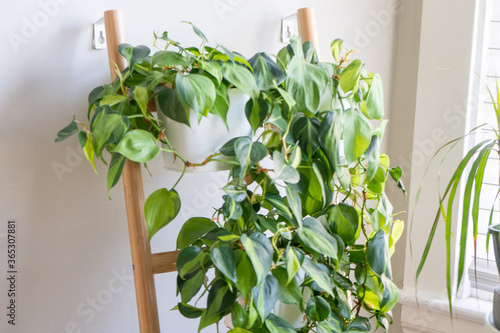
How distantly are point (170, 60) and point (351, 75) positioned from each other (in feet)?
1.07

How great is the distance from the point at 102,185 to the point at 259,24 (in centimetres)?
56

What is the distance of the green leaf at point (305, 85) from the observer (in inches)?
37.1

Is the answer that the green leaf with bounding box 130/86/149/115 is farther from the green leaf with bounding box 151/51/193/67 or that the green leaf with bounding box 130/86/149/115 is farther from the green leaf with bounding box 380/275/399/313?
the green leaf with bounding box 380/275/399/313

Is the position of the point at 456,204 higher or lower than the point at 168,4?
lower

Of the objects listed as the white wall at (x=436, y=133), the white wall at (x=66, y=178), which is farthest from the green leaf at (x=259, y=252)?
the white wall at (x=436, y=133)

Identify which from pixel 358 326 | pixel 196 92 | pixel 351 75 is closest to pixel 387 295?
pixel 358 326

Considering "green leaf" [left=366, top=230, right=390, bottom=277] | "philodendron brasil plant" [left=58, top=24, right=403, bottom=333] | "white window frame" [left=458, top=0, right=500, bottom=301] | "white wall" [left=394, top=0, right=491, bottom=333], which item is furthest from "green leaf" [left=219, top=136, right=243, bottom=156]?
"white window frame" [left=458, top=0, right=500, bottom=301]

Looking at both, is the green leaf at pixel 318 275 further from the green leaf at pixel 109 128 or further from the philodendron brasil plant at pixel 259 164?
the green leaf at pixel 109 128

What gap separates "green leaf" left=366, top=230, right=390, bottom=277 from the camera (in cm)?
104

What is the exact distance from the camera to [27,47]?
111 cm

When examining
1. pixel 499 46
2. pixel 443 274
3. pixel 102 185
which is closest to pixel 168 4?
pixel 102 185

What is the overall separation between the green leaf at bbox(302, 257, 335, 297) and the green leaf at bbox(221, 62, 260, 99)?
0.30 meters

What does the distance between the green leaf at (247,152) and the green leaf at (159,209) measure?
16cm

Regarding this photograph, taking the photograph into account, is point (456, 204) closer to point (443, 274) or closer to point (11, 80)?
point (443, 274)
